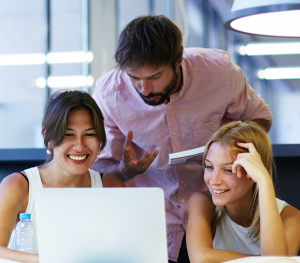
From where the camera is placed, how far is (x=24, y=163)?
210 cm

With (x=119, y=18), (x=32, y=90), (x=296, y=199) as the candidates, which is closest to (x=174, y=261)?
(x=296, y=199)

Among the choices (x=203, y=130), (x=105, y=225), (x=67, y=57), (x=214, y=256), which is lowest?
(x=214, y=256)

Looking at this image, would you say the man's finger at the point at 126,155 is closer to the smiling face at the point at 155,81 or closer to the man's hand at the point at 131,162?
the man's hand at the point at 131,162

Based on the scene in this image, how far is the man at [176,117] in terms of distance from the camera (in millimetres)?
1765

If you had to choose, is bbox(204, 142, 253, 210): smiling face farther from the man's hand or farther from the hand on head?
the man's hand

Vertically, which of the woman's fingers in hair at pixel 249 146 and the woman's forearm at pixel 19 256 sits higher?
the woman's fingers in hair at pixel 249 146

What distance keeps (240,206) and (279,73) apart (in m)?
6.40

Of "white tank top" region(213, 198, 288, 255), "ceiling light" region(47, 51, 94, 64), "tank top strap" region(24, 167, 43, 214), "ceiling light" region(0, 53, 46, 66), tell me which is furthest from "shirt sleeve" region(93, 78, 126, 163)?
"ceiling light" region(0, 53, 46, 66)

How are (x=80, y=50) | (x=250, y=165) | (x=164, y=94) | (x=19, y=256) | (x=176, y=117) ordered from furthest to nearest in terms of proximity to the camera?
1. (x=80, y=50)
2. (x=176, y=117)
3. (x=164, y=94)
4. (x=250, y=165)
5. (x=19, y=256)

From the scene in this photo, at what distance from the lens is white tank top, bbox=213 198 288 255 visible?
1464 mm

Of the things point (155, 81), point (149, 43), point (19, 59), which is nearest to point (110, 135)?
point (155, 81)

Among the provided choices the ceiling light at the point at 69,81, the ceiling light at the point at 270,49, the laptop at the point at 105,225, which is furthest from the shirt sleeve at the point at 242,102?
the ceiling light at the point at 270,49

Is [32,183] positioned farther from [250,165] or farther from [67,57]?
[67,57]

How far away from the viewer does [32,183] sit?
1558 millimetres
